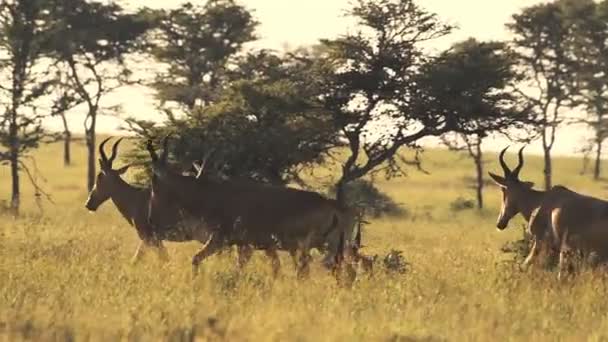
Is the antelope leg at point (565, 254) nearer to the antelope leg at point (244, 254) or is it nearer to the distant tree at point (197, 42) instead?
the antelope leg at point (244, 254)

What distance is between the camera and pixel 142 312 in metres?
7.95

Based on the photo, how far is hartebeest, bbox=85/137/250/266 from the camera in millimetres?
12688

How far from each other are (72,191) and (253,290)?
31.3 m

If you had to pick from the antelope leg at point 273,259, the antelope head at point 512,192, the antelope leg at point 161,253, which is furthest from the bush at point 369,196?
the antelope leg at point 273,259

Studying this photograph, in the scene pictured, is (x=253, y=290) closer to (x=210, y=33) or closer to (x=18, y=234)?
(x=18, y=234)

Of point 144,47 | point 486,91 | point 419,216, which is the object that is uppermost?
point 144,47

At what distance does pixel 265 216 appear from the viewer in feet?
39.3

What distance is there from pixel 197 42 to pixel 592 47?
50.4 feet

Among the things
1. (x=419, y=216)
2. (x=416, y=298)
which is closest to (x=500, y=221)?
(x=416, y=298)

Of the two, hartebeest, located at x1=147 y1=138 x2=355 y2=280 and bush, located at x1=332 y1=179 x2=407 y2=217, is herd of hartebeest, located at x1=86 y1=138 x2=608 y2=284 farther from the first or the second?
bush, located at x1=332 y1=179 x2=407 y2=217

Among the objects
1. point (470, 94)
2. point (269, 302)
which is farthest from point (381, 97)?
point (269, 302)

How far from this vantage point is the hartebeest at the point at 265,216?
11633 millimetres

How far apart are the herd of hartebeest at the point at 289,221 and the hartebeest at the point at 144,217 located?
0.03m

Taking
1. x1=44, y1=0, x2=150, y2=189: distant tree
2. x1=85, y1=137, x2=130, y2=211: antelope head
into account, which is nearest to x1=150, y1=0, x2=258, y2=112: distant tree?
x1=44, y1=0, x2=150, y2=189: distant tree
